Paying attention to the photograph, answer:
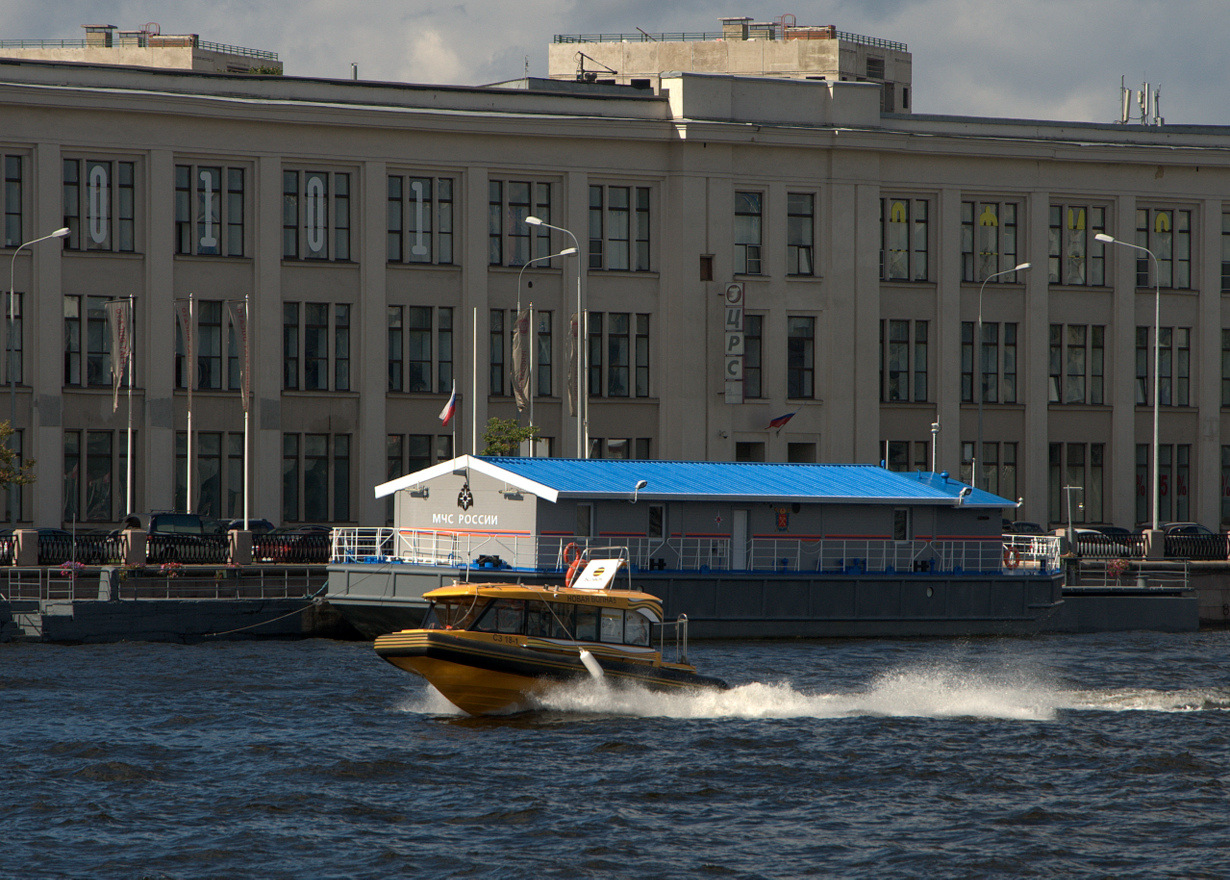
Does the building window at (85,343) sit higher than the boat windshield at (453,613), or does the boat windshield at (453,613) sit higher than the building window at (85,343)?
the building window at (85,343)

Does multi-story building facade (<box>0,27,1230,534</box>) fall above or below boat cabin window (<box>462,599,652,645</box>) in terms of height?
above

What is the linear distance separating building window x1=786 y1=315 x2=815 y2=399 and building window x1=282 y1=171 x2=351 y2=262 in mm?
18175

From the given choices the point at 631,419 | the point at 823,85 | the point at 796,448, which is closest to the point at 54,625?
the point at 631,419

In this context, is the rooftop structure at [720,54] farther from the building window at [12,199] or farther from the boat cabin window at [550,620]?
the boat cabin window at [550,620]

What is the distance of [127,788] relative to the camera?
25.4 meters

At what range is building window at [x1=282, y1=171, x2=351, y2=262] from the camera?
67125 mm

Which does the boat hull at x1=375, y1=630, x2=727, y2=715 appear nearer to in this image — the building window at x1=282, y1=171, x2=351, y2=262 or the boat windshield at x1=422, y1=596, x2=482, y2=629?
the boat windshield at x1=422, y1=596, x2=482, y2=629

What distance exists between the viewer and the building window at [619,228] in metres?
70.6

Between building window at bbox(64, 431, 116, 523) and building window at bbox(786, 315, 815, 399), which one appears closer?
building window at bbox(64, 431, 116, 523)

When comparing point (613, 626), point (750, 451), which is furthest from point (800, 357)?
point (613, 626)

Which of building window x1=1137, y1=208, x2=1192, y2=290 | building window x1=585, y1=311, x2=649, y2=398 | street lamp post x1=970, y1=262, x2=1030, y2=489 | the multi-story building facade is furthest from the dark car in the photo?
building window x1=1137, y1=208, x2=1192, y2=290

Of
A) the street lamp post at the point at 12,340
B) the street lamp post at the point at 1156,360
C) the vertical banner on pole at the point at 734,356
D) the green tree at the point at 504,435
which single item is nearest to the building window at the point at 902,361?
the vertical banner on pole at the point at 734,356

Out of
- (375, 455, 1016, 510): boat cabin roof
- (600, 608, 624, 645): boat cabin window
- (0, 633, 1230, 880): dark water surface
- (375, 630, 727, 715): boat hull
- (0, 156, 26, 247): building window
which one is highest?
(0, 156, 26, 247): building window

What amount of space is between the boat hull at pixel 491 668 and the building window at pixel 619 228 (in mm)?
40724
